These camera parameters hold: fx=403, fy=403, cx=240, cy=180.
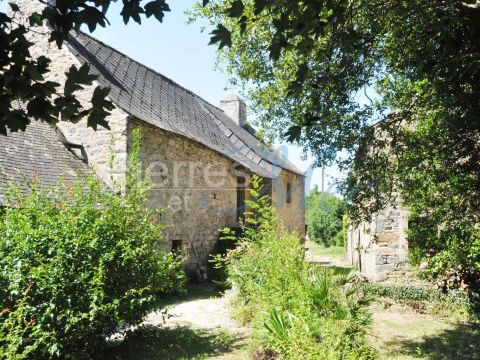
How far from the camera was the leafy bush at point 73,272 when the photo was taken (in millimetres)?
4434

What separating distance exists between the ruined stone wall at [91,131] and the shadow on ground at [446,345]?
21.8ft

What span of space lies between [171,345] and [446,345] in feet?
13.7

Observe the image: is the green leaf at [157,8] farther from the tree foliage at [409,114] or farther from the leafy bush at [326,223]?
the leafy bush at [326,223]

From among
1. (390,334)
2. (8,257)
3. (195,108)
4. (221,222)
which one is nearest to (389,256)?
(390,334)

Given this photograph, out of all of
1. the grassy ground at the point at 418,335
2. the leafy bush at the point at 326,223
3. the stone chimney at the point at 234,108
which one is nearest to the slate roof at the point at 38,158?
the grassy ground at the point at 418,335

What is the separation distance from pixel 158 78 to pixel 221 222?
5707 millimetres

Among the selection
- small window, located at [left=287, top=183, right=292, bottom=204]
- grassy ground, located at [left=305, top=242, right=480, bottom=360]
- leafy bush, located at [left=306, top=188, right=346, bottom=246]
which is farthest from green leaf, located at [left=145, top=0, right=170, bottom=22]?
leafy bush, located at [left=306, top=188, right=346, bottom=246]

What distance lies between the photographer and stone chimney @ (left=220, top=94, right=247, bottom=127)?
20547 millimetres

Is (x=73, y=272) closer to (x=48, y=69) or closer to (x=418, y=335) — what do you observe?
(x=48, y=69)

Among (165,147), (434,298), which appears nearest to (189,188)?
(165,147)

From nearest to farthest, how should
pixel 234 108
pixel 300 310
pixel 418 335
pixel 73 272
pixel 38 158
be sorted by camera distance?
pixel 73 272 < pixel 300 310 < pixel 418 335 < pixel 38 158 < pixel 234 108

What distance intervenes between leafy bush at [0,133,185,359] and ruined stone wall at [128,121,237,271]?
3.88m

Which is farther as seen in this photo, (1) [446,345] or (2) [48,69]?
(1) [446,345]

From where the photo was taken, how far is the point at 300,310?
4871mm
